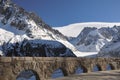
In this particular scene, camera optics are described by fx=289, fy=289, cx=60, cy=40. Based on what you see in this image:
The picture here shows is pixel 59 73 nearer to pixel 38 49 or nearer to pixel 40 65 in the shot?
pixel 38 49

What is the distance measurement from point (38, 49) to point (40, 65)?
12399 centimetres

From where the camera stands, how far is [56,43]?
541 feet

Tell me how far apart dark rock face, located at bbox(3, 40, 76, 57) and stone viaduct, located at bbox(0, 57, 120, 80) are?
114 metres

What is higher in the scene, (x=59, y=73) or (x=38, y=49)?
(x=38, y=49)

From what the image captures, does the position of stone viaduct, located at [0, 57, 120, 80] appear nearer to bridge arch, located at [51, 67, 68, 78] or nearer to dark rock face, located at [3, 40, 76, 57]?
bridge arch, located at [51, 67, 68, 78]

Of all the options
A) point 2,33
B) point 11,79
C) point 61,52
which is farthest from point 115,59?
point 2,33

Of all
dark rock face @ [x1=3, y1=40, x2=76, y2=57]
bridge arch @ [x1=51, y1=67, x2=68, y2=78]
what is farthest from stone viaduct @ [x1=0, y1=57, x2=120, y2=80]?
dark rock face @ [x1=3, y1=40, x2=76, y2=57]

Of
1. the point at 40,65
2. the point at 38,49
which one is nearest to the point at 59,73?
the point at 38,49

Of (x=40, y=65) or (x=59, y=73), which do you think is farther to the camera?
(x=59, y=73)

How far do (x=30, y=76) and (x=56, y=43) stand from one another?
42.1m

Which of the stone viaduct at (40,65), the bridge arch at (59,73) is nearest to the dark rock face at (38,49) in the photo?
the bridge arch at (59,73)

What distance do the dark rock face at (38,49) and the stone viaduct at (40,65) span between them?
114 m

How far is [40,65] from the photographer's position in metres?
26.9

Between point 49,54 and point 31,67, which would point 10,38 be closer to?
point 49,54
